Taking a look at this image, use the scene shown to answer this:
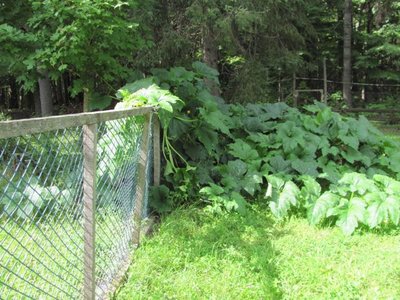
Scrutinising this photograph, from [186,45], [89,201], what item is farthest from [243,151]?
[186,45]

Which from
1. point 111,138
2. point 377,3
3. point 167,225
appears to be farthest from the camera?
point 377,3

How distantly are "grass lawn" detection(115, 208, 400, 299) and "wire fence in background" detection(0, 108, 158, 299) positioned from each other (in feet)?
0.83

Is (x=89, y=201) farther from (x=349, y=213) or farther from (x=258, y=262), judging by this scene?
(x=349, y=213)

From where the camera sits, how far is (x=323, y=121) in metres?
5.62

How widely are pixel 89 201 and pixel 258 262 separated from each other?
1.47m

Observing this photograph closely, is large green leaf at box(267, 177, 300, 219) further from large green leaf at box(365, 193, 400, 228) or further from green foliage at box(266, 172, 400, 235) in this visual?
large green leaf at box(365, 193, 400, 228)

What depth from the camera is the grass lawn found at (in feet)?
8.71

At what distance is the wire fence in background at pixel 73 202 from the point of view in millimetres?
1682

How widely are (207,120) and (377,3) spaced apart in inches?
698

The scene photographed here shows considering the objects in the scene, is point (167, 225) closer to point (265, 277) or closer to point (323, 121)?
point (265, 277)

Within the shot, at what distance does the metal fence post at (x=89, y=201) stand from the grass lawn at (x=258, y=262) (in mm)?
471

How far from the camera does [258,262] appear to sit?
303cm

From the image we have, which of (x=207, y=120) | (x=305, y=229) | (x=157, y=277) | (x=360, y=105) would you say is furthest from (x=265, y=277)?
(x=360, y=105)

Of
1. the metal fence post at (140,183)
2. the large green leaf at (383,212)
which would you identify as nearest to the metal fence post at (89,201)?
the metal fence post at (140,183)
